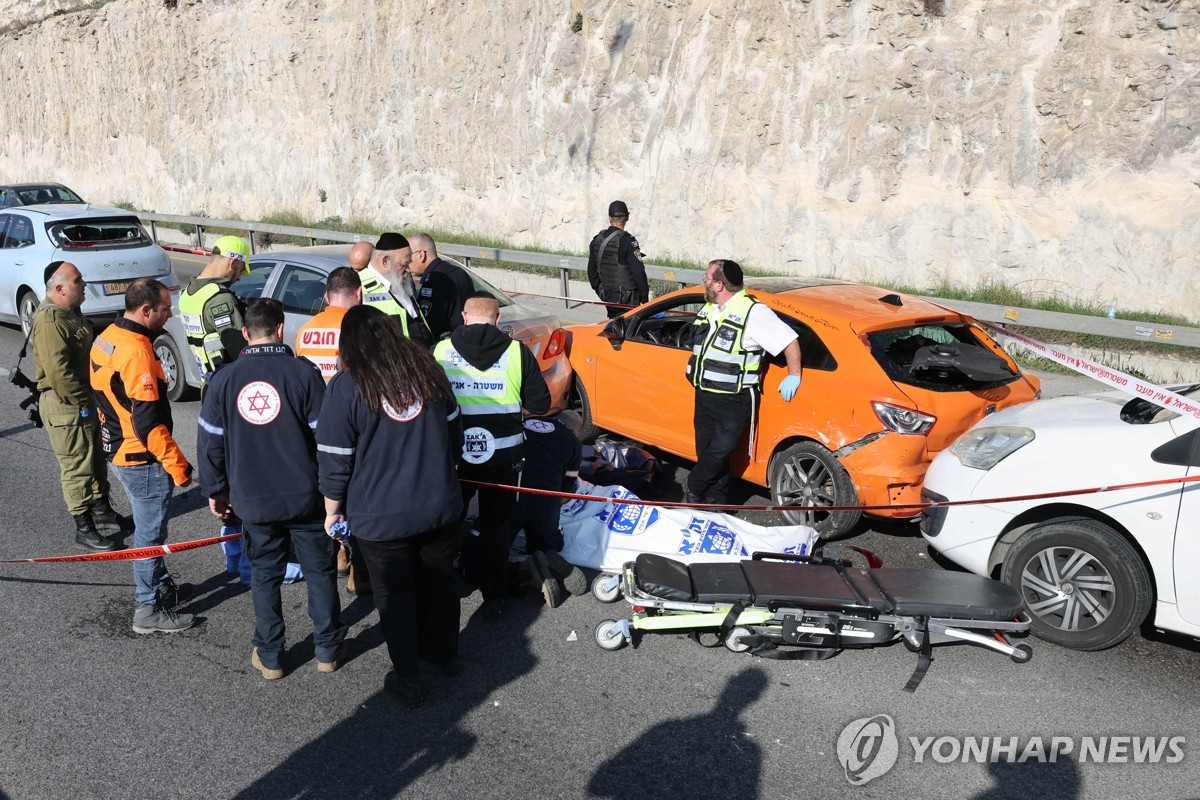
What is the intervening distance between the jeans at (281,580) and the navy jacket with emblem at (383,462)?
0.50 meters

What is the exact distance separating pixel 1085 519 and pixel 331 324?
418 centimetres

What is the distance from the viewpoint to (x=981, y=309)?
1119cm

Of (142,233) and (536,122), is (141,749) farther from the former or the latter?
(536,122)

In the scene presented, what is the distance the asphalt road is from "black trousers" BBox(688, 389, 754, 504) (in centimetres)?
143

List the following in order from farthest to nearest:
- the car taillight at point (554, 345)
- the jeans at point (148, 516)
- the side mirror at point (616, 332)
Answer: the car taillight at point (554, 345) → the side mirror at point (616, 332) → the jeans at point (148, 516)

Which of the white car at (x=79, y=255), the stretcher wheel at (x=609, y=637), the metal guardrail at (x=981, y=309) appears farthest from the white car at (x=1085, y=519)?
the white car at (x=79, y=255)

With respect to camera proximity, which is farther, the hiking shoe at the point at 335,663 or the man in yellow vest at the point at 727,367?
the man in yellow vest at the point at 727,367

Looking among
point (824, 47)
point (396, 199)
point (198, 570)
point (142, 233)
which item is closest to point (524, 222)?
point (396, 199)

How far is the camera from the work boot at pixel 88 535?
6292 mm

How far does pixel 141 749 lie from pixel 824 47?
1554 cm

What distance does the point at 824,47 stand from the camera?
54.1 ft

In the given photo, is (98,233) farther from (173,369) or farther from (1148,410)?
(1148,410)

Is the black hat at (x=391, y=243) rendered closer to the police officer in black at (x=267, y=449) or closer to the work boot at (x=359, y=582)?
the police officer in black at (x=267, y=449)

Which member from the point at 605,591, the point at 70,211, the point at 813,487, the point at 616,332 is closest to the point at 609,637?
the point at 605,591
